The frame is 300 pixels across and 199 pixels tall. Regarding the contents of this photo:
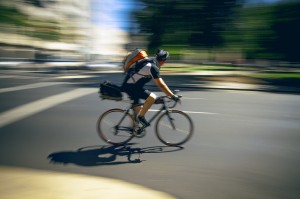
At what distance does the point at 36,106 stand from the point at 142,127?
5273mm

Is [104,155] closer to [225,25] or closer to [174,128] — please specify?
[174,128]

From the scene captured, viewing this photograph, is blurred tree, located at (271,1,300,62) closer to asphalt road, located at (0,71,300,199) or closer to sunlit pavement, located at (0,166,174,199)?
asphalt road, located at (0,71,300,199)

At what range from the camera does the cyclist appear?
19.5ft

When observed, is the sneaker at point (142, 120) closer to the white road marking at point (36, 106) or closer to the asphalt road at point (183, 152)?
the asphalt road at point (183, 152)

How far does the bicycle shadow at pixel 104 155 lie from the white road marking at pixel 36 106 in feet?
8.99

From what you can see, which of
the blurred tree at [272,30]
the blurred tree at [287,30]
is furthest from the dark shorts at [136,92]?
the blurred tree at [287,30]

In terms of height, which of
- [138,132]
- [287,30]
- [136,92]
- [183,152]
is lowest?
[183,152]

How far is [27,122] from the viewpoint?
8242mm

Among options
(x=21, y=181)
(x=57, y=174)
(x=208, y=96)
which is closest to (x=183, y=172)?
(x=57, y=174)

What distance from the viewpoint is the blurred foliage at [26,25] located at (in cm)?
873

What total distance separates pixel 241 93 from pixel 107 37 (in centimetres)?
9095

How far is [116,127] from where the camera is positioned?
6.53m

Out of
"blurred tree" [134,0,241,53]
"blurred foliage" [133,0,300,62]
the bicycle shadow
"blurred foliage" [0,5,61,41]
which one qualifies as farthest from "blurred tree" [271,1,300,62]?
the bicycle shadow

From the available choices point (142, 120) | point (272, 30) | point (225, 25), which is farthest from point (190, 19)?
point (142, 120)
